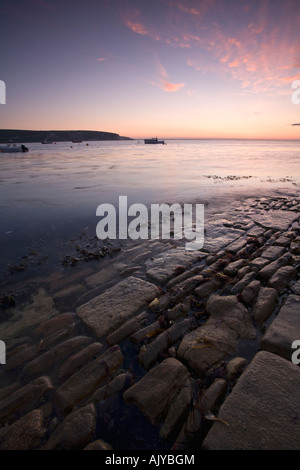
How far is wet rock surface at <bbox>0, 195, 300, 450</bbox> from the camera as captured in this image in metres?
1.96

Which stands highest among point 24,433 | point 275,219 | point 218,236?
point 275,219

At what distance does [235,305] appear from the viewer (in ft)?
10.9

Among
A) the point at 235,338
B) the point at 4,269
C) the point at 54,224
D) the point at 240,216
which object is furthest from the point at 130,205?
the point at 235,338

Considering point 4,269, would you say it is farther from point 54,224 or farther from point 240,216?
point 240,216

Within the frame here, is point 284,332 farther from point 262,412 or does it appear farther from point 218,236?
point 218,236

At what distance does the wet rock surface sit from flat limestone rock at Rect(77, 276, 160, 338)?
0.06ft

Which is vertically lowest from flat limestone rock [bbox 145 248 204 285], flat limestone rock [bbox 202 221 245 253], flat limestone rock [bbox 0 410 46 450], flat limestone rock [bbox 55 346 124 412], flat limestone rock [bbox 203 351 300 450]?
flat limestone rock [bbox 0 410 46 450]

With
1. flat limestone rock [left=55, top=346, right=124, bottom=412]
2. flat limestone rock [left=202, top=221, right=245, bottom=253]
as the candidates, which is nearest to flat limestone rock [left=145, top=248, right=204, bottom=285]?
flat limestone rock [left=202, top=221, right=245, bottom=253]

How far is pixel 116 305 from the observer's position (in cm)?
353

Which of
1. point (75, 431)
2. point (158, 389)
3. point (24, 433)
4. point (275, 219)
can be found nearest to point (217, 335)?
point (158, 389)

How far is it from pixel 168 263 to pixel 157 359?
2.29 m

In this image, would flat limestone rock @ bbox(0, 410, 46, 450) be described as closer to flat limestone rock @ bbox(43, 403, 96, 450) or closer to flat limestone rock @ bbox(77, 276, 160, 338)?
flat limestone rock @ bbox(43, 403, 96, 450)
